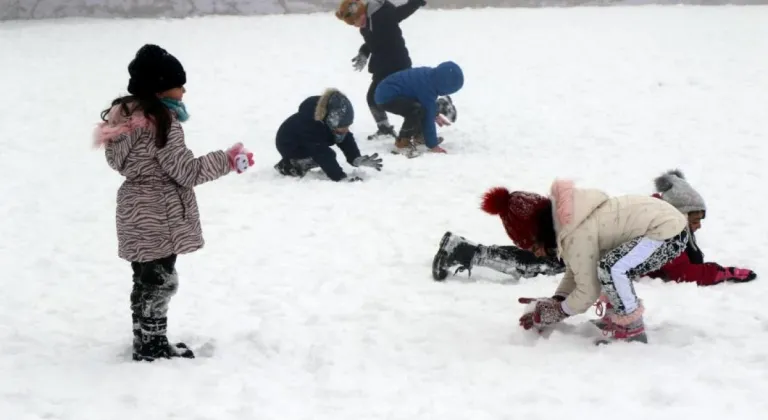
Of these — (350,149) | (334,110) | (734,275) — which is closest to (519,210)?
(734,275)

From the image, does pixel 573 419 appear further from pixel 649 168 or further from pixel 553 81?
pixel 553 81

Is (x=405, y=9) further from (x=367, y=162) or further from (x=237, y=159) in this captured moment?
(x=237, y=159)

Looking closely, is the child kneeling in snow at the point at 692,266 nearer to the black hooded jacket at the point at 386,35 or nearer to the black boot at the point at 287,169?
the black boot at the point at 287,169

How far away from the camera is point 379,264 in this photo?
5.04 m

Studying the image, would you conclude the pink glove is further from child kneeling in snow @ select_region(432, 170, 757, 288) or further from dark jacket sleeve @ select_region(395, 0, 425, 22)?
dark jacket sleeve @ select_region(395, 0, 425, 22)

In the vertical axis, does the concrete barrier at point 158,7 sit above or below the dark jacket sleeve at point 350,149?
above

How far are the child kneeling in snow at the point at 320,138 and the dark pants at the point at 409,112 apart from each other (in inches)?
31.7

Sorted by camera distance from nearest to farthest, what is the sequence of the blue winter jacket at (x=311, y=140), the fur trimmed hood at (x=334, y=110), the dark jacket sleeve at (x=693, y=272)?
the dark jacket sleeve at (x=693, y=272)
the fur trimmed hood at (x=334, y=110)
the blue winter jacket at (x=311, y=140)

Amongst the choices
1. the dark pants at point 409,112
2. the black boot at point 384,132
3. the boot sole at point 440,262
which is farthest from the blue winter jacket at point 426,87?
the boot sole at point 440,262

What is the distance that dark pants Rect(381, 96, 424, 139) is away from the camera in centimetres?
782

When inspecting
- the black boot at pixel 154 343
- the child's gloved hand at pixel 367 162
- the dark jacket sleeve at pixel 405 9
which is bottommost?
the black boot at pixel 154 343

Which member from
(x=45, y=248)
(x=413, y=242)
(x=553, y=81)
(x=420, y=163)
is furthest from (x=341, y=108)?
(x=553, y=81)

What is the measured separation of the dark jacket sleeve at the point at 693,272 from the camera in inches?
175

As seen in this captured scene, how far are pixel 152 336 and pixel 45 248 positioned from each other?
235cm
